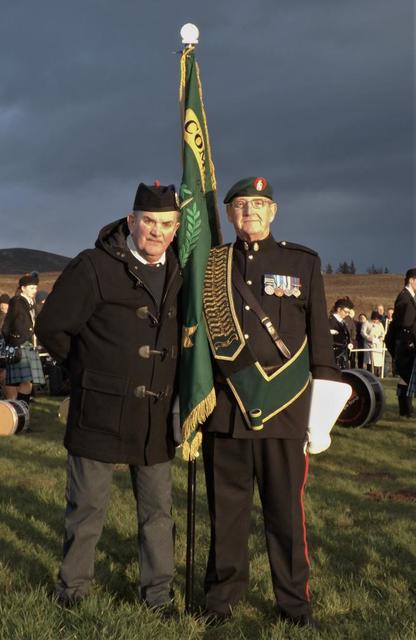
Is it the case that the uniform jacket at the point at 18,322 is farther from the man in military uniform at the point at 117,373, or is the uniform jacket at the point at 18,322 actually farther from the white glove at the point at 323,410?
the white glove at the point at 323,410

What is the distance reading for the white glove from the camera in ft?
13.0

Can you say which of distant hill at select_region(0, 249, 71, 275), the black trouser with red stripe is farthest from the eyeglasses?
distant hill at select_region(0, 249, 71, 275)

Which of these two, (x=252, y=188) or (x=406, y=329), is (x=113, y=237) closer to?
(x=252, y=188)

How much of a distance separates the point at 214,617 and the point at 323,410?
1.21 m

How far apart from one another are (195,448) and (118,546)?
178cm

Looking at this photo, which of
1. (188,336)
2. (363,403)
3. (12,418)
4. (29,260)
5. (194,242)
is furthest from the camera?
(29,260)

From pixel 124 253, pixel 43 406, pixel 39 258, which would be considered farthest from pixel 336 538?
pixel 39 258

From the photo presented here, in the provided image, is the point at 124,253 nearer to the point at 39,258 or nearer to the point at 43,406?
the point at 43,406

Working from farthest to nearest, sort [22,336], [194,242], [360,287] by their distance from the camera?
1. [360,287]
2. [22,336]
3. [194,242]

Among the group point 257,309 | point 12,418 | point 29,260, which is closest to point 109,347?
point 257,309

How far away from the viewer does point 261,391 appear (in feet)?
12.8

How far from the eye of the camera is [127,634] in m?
3.46

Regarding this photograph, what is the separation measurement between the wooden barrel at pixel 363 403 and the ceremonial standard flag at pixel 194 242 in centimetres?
721

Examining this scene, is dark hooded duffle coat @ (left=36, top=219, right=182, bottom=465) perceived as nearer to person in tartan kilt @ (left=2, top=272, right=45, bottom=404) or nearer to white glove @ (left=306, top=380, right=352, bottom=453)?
white glove @ (left=306, top=380, right=352, bottom=453)
